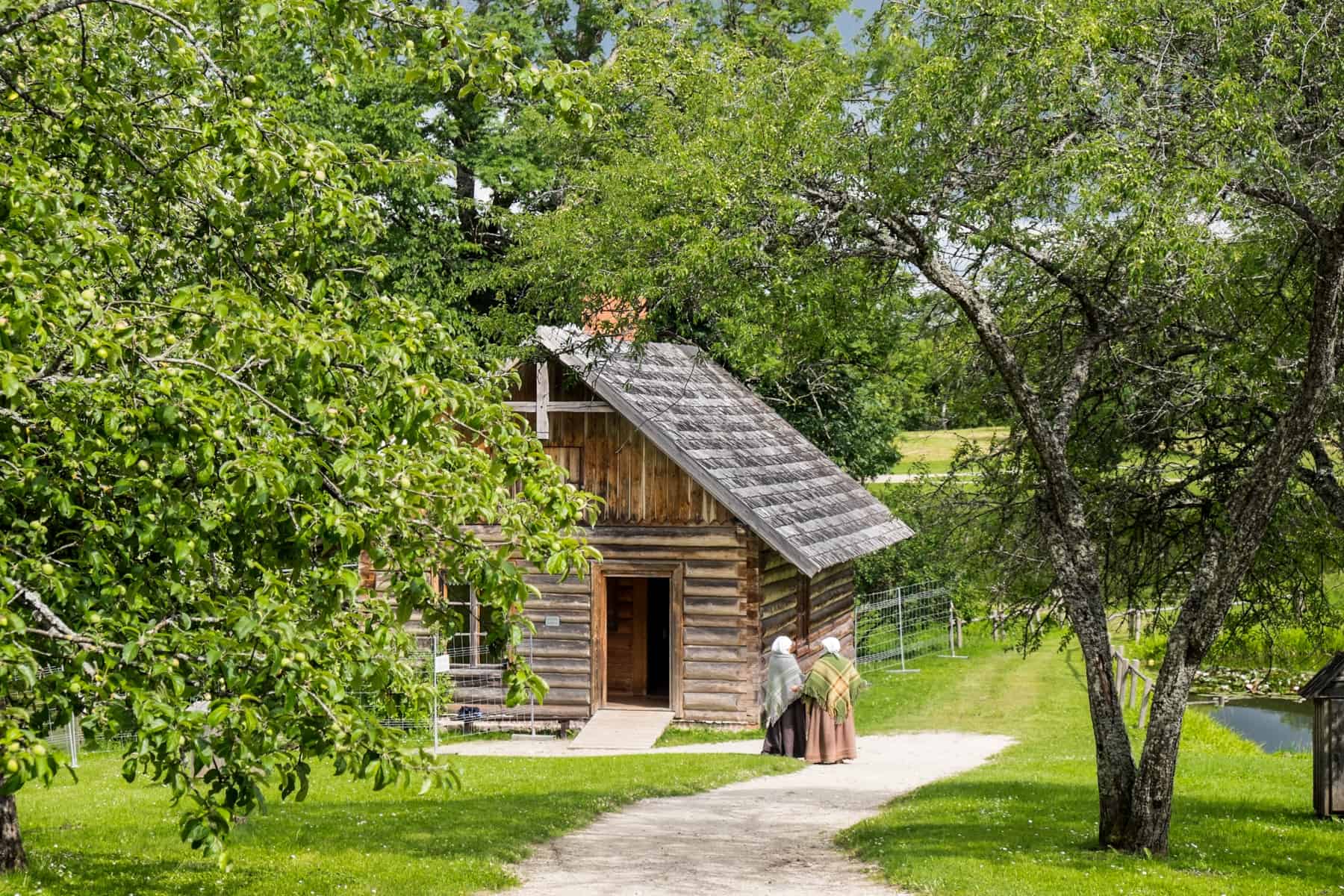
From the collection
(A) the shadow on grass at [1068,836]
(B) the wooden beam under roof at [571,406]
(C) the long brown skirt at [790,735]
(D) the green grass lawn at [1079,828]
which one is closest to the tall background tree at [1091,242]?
(A) the shadow on grass at [1068,836]

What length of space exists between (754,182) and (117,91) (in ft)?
16.4

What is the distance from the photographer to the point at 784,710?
62.3 feet

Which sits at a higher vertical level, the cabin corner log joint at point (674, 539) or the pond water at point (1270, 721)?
the cabin corner log joint at point (674, 539)

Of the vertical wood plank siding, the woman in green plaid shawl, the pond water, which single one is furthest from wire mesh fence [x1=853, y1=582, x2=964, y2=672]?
the woman in green plaid shawl

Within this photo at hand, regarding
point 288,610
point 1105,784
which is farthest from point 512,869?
point 288,610

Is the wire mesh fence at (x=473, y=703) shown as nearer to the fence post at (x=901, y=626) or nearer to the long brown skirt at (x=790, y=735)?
the long brown skirt at (x=790, y=735)

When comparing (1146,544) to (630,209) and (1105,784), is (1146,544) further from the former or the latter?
(630,209)

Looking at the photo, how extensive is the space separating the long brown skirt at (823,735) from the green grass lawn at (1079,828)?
1.98m

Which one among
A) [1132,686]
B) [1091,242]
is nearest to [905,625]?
[1132,686]

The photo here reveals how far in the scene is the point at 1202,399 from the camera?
38.1ft

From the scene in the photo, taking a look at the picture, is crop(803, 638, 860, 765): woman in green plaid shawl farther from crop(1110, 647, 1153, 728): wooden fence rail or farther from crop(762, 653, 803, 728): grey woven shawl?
crop(1110, 647, 1153, 728): wooden fence rail

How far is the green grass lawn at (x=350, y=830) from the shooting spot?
10.2m

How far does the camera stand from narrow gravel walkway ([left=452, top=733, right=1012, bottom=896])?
11.0m

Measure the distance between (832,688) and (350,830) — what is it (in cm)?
752
